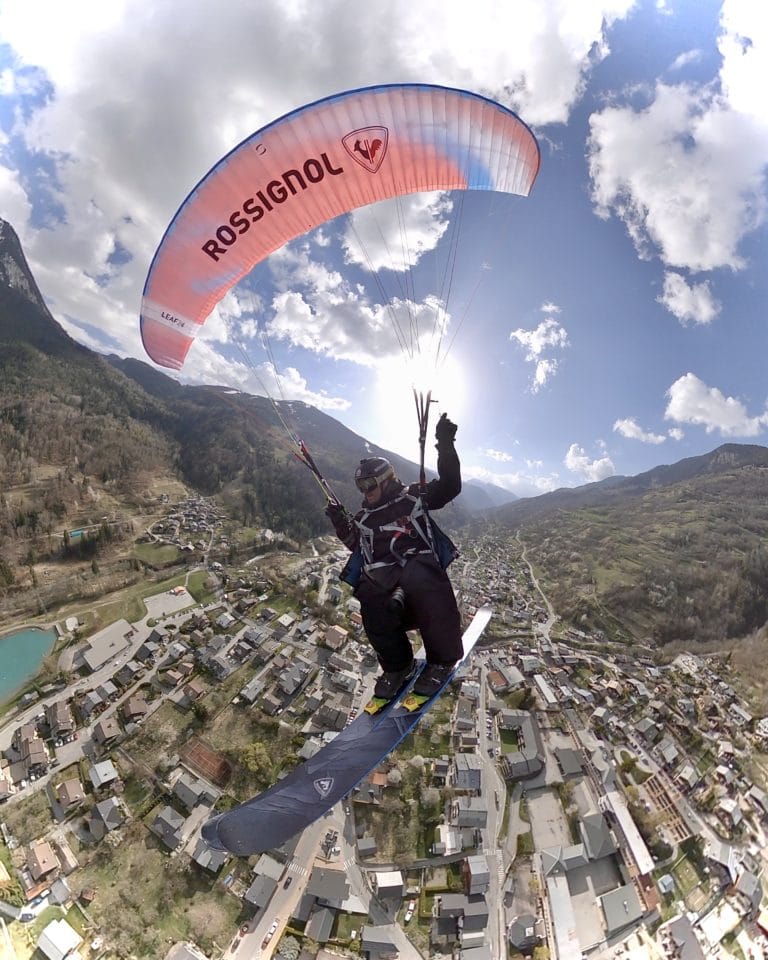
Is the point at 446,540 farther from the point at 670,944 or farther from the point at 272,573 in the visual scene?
the point at 272,573

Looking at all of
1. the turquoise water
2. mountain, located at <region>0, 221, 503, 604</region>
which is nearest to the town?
the turquoise water

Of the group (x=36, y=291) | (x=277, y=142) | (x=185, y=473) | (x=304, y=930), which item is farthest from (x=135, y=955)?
(x=36, y=291)

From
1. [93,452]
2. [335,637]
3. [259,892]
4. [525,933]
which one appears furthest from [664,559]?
[93,452]

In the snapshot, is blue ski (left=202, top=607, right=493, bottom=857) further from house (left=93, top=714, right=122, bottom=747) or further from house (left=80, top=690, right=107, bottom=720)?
house (left=80, top=690, right=107, bottom=720)

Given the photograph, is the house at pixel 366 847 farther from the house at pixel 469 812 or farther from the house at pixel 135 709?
the house at pixel 135 709

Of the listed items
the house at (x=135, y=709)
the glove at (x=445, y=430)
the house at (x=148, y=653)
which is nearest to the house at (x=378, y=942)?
the house at (x=135, y=709)

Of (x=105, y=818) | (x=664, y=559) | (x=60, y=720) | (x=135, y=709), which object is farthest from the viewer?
(x=664, y=559)

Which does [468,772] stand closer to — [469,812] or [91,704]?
[469,812]
